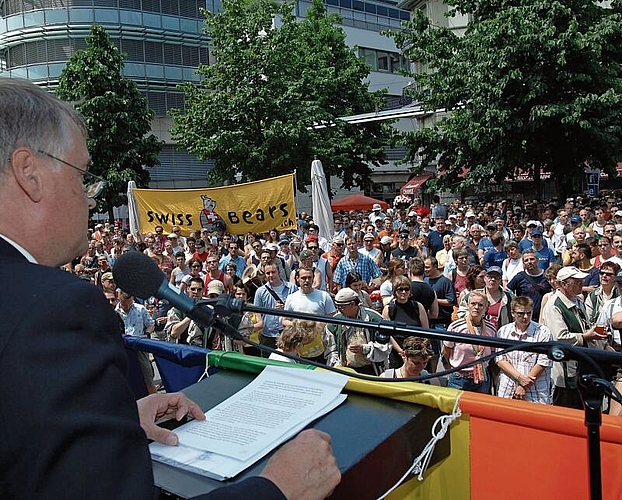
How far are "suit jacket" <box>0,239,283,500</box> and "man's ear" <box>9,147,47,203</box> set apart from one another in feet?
0.66

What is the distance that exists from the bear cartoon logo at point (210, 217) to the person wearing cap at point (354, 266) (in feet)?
12.4

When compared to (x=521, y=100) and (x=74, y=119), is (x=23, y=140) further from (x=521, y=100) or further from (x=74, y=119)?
(x=521, y=100)

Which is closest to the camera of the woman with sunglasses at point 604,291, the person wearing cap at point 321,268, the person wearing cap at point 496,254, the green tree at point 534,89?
the woman with sunglasses at point 604,291

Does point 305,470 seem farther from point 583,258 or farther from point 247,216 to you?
point 247,216

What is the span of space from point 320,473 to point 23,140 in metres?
0.87

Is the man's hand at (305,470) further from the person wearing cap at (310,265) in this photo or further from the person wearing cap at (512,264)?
the person wearing cap at (512,264)

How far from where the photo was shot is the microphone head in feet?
5.93

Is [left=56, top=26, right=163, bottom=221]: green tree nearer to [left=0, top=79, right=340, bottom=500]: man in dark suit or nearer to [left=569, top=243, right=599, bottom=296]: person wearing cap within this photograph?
[left=569, top=243, right=599, bottom=296]: person wearing cap

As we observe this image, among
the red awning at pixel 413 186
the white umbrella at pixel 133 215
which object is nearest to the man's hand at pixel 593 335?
the white umbrella at pixel 133 215

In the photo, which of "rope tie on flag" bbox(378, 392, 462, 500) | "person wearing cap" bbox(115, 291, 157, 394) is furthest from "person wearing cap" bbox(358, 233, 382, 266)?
"rope tie on flag" bbox(378, 392, 462, 500)

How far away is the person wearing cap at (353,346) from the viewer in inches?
215

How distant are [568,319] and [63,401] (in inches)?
228

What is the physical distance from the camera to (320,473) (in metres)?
1.16


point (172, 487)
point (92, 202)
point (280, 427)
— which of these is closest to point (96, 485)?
point (172, 487)
